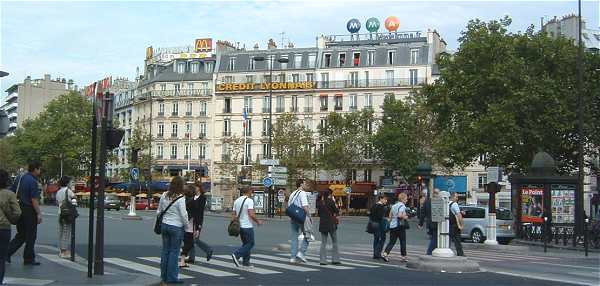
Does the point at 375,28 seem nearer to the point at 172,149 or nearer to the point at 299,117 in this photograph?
the point at 299,117

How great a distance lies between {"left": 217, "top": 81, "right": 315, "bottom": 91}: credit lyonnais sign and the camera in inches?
3187

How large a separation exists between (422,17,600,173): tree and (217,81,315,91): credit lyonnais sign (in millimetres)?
34851

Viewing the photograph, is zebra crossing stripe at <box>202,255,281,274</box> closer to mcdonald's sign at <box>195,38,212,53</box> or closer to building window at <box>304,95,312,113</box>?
building window at <box>304,95,312,113</box>

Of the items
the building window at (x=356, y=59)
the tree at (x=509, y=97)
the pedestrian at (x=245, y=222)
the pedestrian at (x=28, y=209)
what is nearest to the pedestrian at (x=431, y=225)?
the pedestrian at (x=245, y=222)

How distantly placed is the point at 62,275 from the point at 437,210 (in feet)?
26.1

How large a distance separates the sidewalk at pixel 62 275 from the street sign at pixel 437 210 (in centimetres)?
611

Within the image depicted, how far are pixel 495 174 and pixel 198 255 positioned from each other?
12.0m

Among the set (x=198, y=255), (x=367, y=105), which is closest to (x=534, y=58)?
(x=198, y=255)

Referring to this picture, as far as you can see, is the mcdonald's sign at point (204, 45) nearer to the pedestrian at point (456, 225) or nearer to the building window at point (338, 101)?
the building window at point (338, 101)

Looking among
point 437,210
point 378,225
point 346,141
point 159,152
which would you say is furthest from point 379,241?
point 159,152

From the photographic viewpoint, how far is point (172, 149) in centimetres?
8856

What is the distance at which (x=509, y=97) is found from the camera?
41.7 m

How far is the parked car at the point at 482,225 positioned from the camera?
2913 centimetres

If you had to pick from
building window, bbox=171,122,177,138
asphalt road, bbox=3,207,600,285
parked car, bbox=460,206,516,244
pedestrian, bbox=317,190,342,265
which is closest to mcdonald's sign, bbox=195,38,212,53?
building window, bbox=171,122,177,138
